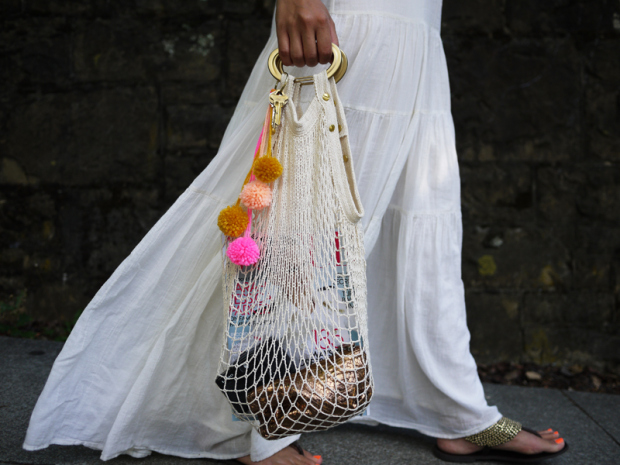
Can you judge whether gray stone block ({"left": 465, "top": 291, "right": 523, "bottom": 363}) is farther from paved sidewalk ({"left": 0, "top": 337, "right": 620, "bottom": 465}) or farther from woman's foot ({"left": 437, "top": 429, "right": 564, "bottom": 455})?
woman's foot ({"left": 437, "top": 429, "right": 564, "bottom": 455})

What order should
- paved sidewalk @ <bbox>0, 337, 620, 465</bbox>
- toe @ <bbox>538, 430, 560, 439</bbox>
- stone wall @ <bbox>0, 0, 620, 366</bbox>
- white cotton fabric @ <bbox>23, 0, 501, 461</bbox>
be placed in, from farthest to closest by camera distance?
1. stone wall @ <bbox>0, 0, 620, 366</bbox>
2. toe @ <bbox>538, 430, 560, 439</bbox>
3. paved sidewalk @ <bbox>0, 337, 620, 465</bbox>
4. white cotton fabric @ <bbox>23, 0, 501, 461</bbox>

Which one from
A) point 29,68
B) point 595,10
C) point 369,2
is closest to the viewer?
point 369,2

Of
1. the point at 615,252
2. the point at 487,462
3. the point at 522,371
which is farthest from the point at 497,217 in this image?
the point at 487,462

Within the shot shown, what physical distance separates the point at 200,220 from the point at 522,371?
1889mm

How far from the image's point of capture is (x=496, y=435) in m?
1.49

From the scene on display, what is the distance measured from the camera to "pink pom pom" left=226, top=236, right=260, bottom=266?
1.06 meters

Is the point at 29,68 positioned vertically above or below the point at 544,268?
above

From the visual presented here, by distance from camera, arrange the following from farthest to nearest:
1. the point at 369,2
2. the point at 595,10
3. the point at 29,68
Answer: the point at 29,68
the point at 595,10
the point at 369,2

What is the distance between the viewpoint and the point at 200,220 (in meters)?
1.34

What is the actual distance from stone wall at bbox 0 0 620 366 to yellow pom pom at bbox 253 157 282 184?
1.55 m

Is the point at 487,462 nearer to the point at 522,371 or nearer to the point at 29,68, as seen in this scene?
the point at 522,371

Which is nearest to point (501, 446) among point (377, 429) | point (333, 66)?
point (377, 429)

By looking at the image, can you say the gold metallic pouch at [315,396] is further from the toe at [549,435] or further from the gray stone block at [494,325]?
the gray stone block at [494,325]

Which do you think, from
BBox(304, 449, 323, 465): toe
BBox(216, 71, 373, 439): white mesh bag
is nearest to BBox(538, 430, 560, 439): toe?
BBox(304, 449, 323, 465): toe
